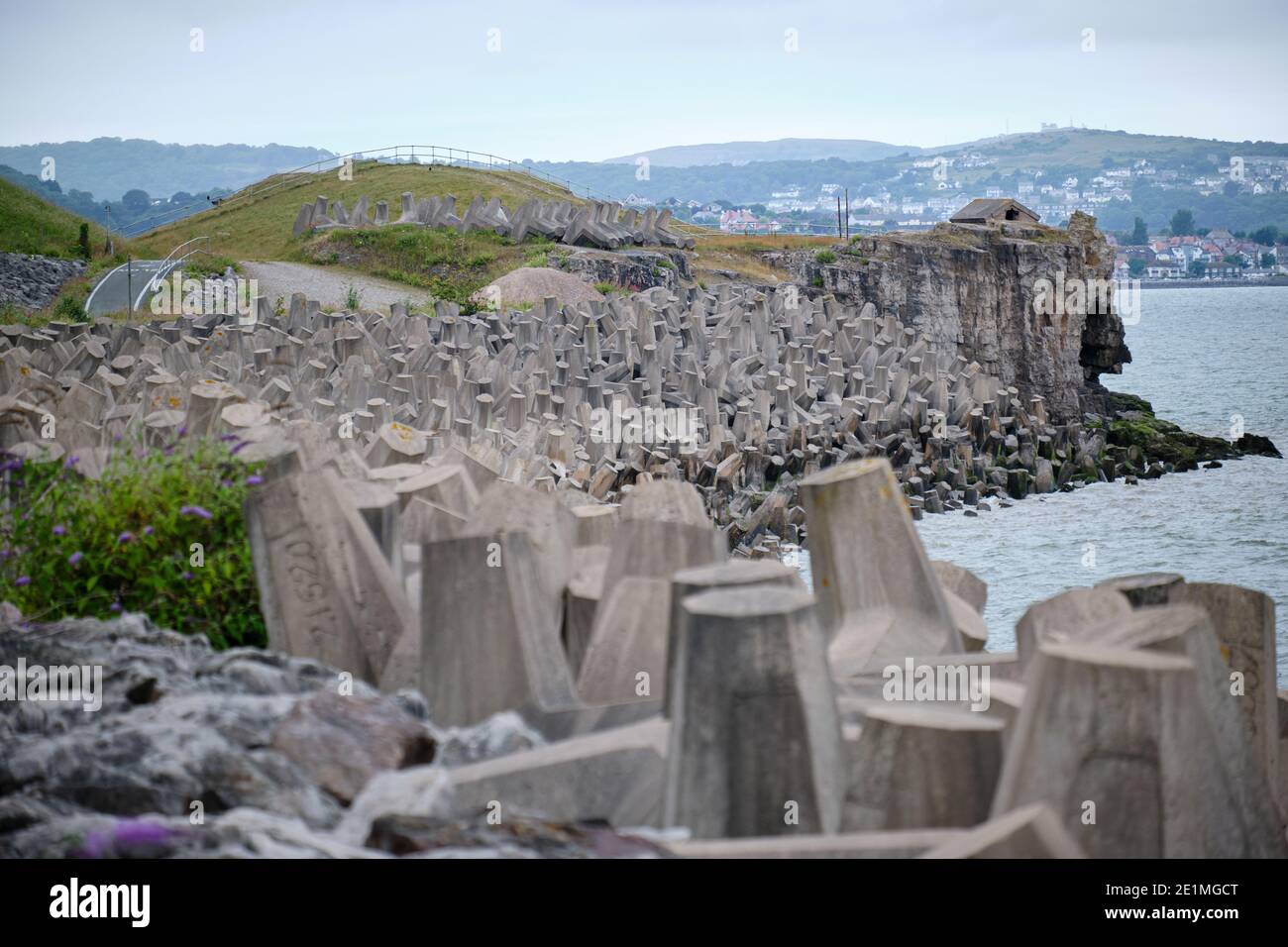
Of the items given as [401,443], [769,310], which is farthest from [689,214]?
[401,443]

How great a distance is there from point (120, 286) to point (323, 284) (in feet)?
17.3

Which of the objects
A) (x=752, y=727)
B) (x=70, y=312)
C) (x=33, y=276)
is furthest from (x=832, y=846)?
(x=33, y=276)

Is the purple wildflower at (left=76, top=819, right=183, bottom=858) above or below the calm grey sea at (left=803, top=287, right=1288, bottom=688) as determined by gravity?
above

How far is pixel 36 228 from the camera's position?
39.4 meters

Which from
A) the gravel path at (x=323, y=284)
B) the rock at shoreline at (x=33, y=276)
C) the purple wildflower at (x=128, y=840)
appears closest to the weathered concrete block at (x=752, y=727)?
the purple wildflower at (x=128, y=840)

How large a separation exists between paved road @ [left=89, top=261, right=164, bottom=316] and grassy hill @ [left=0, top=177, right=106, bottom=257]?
115 inches

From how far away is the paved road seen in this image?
27.2 m

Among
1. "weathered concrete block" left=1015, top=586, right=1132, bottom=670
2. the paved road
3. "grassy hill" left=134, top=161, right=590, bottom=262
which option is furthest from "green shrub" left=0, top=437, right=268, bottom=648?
"grassy hill" left=134, top=161, right=590, bottom=262

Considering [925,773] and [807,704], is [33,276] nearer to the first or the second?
[807,704]

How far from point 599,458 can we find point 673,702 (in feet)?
45.8

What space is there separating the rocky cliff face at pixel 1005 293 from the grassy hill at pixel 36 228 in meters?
23.0

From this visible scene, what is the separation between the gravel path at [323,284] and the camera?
31922 millimetres

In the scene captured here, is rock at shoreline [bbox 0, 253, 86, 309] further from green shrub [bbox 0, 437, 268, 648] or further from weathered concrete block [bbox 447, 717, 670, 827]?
weathered concrete block [bbox 447, 717, 670, 827]

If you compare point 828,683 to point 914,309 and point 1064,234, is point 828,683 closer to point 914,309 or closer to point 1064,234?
point 914,309
